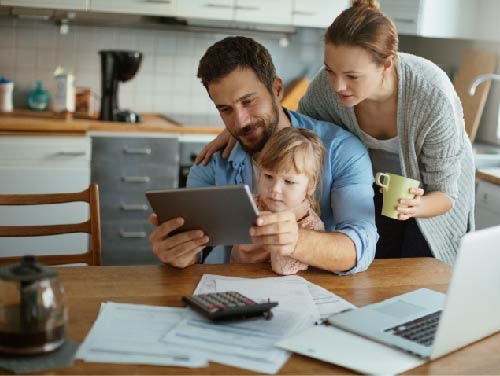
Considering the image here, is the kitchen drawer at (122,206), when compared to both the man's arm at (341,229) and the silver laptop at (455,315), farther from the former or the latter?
the silver laptop at (455,315)

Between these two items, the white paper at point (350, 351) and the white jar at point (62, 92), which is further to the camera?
the white jar at point (62, 92)

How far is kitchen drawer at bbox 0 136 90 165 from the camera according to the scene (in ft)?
12.6

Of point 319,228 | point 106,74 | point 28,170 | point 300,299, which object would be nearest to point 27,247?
point 28,170

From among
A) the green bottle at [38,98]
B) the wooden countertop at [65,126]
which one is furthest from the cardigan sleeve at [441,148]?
the green bottle at [38,98]

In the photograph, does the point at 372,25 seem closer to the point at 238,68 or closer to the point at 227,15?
the point at 238,68

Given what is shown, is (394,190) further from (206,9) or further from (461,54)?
(461,54)

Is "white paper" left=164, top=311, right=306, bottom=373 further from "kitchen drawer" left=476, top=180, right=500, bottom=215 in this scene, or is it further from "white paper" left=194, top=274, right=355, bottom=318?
"kitchen drawer" left=476, top=180, right=500, bottom=215

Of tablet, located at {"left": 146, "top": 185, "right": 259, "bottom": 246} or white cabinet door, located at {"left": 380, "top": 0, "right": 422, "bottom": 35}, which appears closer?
tablet, located at {"left": 146, "top": 185, "right": 259, "bottom": 246}

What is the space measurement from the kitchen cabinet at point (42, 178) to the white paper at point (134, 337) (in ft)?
7.82

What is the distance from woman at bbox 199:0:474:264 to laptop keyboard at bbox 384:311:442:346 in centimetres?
52

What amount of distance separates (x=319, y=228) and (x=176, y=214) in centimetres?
44

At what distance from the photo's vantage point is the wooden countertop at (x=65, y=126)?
388 centimetres

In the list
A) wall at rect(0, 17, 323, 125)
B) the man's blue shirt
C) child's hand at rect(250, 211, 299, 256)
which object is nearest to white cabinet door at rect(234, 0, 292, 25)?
wall at rect(0, 17, 323, 125)

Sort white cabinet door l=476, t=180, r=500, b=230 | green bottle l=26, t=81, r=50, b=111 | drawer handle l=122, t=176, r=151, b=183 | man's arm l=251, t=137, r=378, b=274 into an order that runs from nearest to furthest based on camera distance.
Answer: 1. man's arm l=251, t=137, r=378, b=274
2. white cabinet door l=476, t=180, r=500, b=230
3. drawer handle l=122, t=176, r=151, b=183
4. green bottle l=26, t=81, r=50, b=111
